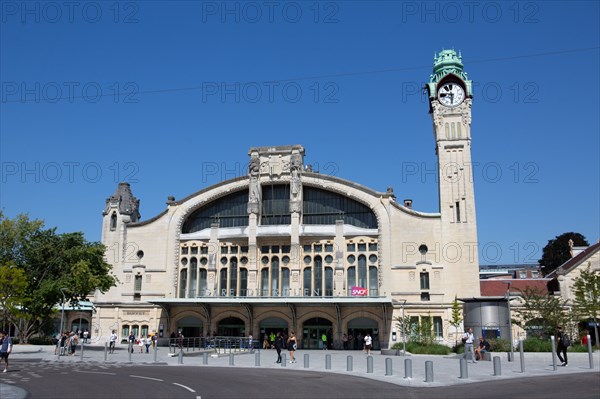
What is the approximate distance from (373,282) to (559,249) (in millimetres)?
37682

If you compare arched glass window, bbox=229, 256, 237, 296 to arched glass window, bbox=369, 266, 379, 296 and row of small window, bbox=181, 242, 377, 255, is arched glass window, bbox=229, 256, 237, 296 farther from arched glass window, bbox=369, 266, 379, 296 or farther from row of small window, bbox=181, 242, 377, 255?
arched glass window, bbox=369, 266, 379, 296

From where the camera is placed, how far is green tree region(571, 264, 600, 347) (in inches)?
1718

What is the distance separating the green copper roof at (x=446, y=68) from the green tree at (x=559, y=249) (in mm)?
32744

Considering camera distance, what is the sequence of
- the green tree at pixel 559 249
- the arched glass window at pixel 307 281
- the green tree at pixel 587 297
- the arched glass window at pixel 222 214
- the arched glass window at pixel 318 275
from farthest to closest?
the green tree at pixel 559 249, the arched glass window at pixel 222 214, the arched glass window at pixel 307 281, the arched glass window at pixel 318 275, the green tree at pixel 587 297

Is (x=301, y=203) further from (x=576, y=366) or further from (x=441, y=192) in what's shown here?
(x=576, y=366)

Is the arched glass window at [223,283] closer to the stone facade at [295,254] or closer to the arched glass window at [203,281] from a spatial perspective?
the stone facade at [295,254]

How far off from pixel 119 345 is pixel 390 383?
41712 mm

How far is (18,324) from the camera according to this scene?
49.4m

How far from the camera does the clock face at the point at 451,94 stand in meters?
56.8

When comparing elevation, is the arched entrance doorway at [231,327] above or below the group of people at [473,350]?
above

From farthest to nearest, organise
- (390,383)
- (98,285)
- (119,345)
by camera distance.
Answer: (119,345) < (98,285) < (390,383)

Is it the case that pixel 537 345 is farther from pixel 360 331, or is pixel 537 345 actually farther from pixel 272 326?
pixel 272 326

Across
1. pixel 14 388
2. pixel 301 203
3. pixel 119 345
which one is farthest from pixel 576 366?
pixel 119 345

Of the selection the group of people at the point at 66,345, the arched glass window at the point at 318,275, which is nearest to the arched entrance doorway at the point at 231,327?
the arched glass window at the point at 318,275
